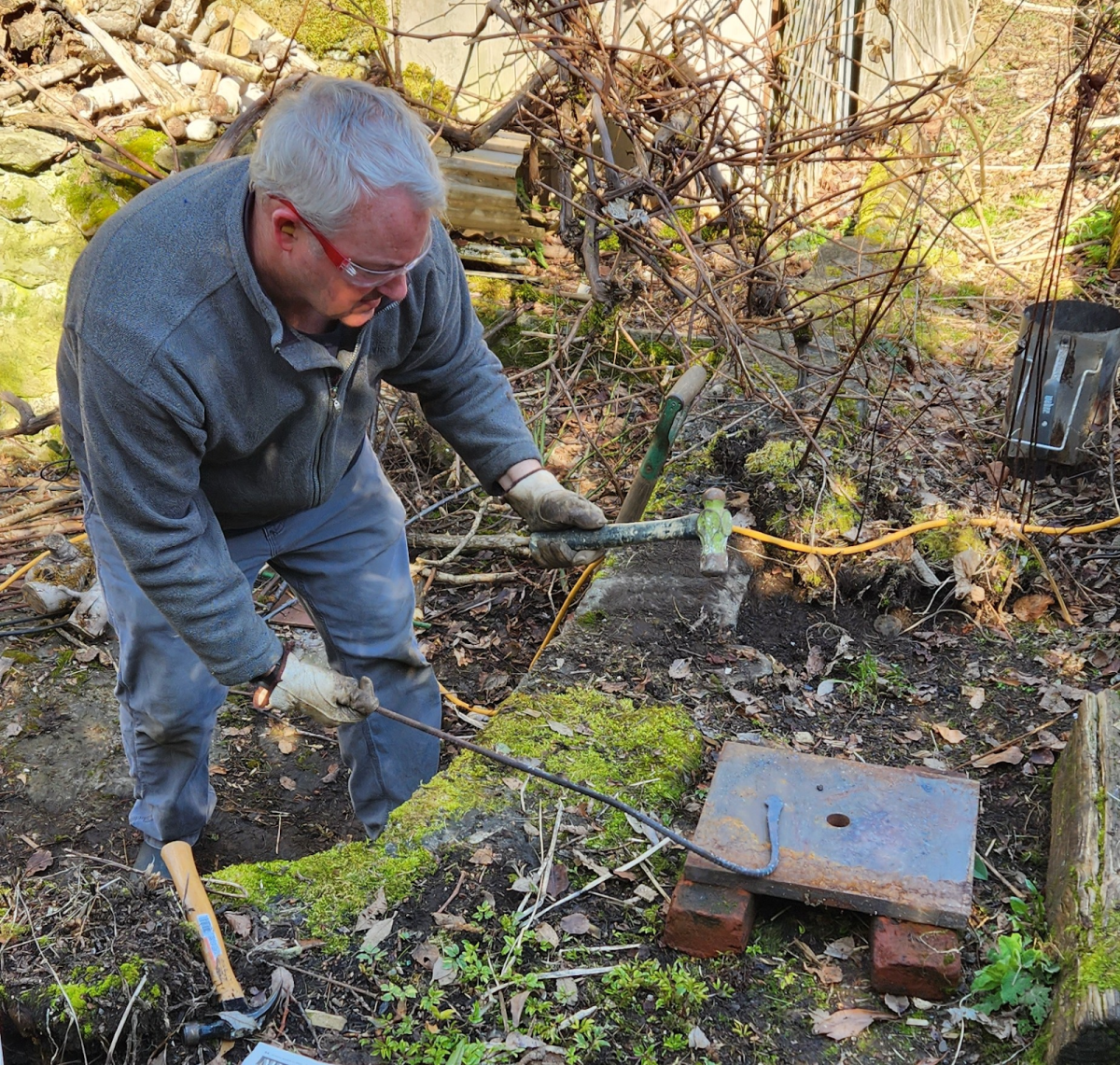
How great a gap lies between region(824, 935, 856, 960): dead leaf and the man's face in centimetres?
182

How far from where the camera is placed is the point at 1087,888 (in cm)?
228

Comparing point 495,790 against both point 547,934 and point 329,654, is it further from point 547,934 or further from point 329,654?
point 329,654

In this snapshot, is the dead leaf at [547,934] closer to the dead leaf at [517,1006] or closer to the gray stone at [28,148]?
the dead leaf at [517,1006]

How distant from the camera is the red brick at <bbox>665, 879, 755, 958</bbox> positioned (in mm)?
2344

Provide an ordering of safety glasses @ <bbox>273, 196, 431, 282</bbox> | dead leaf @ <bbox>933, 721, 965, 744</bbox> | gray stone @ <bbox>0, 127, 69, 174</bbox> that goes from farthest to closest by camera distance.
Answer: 1. gray stone @ <bbox>0, 127, 69, 174</bbox>
2. dead leaf @ <bbox>933, 721, 965, 744</bbox>
3. safety glasses @ <bbox>273, 196, 431, 282</bbox>

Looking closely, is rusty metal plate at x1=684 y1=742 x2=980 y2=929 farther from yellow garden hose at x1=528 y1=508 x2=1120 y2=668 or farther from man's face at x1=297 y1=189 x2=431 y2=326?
man's face at x1=297 y1=189 x2=431 y2=326

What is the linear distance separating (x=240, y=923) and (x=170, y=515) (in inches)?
38.1

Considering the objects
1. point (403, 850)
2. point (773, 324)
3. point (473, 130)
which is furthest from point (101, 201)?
point (403, 850)

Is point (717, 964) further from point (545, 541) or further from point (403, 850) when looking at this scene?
point (545, 541)

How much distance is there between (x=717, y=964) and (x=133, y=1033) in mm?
1249

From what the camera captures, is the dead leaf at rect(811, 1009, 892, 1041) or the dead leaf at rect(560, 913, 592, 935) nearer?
the dead leaf at rect(811, 1009, 892, 1041)

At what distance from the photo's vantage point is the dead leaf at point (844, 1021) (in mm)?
2236

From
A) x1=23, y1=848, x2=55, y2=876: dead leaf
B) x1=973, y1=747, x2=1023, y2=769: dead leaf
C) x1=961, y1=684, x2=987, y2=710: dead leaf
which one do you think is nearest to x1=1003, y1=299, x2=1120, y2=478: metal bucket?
x1=961, y1=684, x2=987, y2=710: dead leaf

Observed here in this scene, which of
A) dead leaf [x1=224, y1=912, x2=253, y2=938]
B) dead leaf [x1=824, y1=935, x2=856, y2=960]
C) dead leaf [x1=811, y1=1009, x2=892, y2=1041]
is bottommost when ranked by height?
dead leaf [x1=224, y1=912, x2=253, y2=938]
